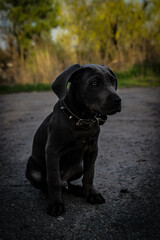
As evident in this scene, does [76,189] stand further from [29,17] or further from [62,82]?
[29,17]

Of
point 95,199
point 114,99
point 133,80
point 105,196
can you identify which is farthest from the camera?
point 133,80

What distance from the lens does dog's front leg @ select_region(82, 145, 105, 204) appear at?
224 cm

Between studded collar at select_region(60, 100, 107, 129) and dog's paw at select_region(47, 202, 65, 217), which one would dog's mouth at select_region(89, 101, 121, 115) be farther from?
dog's paw at select_region(47, 202, 65, 217)

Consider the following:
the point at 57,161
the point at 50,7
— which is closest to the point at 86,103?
the point at 57,161

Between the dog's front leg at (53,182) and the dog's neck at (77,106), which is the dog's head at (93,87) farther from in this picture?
the dog's front leg at (53,182)

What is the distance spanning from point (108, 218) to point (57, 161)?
0.65 metres

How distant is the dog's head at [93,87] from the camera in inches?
75.5

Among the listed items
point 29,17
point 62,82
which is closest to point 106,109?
point 62,82

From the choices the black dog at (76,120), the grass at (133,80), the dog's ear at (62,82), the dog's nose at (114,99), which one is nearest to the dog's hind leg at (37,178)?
the black dog at (76,120)

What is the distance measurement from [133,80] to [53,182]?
10556 mm

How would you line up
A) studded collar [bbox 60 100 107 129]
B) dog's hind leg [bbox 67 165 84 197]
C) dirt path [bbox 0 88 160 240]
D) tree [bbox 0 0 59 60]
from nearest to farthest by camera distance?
dirt path [bbox 0 88 160 240]
studded collar [bbox 60 100 107 129]
dog's hind leg [bbox 67 165 84 197]
tree [bbox 0 0 59 60]

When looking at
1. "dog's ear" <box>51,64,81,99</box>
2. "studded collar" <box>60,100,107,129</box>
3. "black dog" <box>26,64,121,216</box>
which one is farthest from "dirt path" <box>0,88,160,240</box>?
"dog's ear" <box>51,64,81,99</box>

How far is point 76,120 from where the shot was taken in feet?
6.72

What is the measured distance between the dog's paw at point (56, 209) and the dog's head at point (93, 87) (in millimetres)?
901
